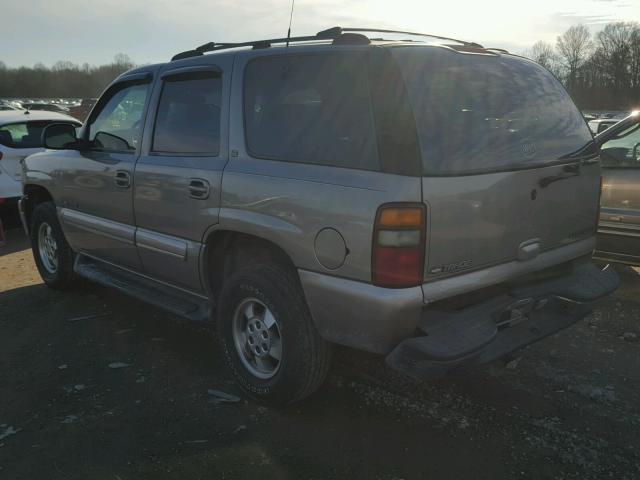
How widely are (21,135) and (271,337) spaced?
7004 millimetres

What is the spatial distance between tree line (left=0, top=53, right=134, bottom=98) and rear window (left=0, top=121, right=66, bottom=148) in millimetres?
92244

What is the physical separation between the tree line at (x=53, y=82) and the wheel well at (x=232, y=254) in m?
98.5

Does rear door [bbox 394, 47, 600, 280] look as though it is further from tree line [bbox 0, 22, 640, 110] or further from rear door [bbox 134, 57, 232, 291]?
tree line [bbox 0, 22, 640, 110]

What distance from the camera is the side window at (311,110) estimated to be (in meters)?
2.65

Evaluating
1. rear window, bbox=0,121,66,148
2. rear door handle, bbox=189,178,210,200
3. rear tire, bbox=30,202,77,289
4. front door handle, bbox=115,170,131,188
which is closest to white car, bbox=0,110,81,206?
rear window, bbox=0,121,66,148

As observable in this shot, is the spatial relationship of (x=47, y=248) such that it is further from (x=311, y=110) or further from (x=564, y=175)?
(x=564, y=175)

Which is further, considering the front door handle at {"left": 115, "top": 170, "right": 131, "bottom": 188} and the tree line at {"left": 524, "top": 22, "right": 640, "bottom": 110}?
the tree line at {"left": 524, "top": 22, "right": 640, "bottom": 110}

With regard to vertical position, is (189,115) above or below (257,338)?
above

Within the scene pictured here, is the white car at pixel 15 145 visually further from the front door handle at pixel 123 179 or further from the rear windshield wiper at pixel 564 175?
the rear windshield wiper at pixel 564 175

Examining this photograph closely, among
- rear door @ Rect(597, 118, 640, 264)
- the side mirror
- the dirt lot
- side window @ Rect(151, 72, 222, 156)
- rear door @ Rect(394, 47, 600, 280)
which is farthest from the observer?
rear door @ Rect(597, 118, 640, 264)

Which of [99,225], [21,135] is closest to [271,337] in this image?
[99,225]

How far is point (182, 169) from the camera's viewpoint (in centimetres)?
349

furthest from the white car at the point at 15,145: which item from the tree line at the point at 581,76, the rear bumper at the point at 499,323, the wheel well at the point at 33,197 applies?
the tree line at the point at 581,76

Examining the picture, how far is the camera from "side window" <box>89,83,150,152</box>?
4.07m
